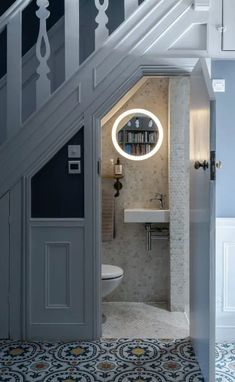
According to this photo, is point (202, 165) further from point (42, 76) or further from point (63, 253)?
point (42, 76)

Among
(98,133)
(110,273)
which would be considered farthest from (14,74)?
(110,273)

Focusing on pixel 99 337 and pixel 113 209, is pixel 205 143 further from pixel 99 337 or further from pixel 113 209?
pixel 113 209

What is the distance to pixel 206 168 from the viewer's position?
6.69 ft

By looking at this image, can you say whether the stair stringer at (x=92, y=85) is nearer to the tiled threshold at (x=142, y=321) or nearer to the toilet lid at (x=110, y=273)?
the toilet lid at (x=110, y=273)

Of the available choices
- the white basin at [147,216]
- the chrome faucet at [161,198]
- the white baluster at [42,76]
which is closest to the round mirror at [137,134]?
the chrome faucet at [161,198]

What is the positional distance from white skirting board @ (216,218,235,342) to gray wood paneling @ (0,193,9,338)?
1.47m

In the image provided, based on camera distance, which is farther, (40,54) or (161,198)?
(161,198)

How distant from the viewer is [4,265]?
265 cm

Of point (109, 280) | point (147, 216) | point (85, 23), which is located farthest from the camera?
point (147, 216)

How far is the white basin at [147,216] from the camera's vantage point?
355 centimetres

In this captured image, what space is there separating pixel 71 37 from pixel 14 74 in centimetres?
46

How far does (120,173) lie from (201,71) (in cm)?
167

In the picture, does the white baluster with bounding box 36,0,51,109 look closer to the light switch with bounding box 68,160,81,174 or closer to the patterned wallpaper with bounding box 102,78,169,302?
the light switch with bounding box 68,160,81,174

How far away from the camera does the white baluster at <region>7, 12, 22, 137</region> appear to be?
263 cm
